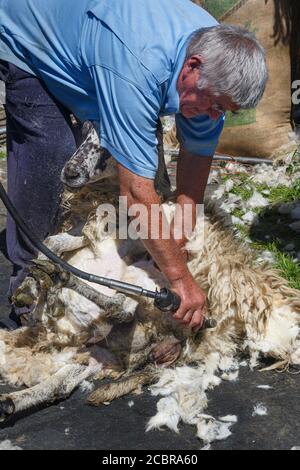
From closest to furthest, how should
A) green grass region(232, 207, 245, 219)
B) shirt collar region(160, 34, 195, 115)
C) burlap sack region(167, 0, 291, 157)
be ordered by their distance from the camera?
shirt collar region(160, 34, 195, 115) → green grass region(232, 207, 245, 219) → burlap sack region(167, 0, 291, 157)

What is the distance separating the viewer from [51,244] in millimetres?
3721

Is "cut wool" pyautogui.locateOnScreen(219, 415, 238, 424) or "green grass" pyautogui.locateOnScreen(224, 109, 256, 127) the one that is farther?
"green grass" pyautogui.locateOnScreen(224, 109, 256, 127)

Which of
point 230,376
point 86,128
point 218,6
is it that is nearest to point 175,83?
point 86,128

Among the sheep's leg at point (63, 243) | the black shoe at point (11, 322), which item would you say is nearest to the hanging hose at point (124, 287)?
the sheep's leg at point (63, 243)

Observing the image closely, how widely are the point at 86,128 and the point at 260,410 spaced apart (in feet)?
4.91

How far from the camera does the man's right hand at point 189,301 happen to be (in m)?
3.39

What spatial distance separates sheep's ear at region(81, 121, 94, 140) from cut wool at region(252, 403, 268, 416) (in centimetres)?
144

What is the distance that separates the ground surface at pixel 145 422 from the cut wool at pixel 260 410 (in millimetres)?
17

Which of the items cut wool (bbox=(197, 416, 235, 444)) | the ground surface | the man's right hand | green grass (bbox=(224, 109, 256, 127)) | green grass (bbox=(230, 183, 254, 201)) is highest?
green grass (bbox=(224, 109, 256, 127))

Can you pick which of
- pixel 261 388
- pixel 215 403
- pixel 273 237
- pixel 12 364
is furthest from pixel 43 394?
pixel 273 237

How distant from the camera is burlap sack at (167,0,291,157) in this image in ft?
20.1

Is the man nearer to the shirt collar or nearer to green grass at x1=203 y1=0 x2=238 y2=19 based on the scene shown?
the shirt collar

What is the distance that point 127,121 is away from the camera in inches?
123

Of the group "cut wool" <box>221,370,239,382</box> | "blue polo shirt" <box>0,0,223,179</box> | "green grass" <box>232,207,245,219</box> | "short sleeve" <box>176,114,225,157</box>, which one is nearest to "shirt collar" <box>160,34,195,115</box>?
"blue polo shirt" <box>0,0,223,179</box>
